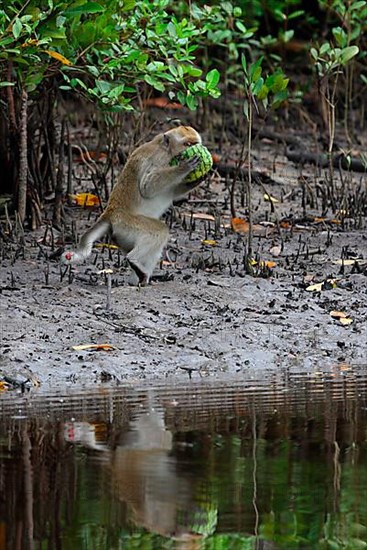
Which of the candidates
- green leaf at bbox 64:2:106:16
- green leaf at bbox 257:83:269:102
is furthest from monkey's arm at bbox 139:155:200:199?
green leaf at bbox 64:2:106:16

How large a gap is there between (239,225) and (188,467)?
6229 millimetres

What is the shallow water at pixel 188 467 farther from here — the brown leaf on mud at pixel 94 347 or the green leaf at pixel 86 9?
the green leaf at pixel 86 9

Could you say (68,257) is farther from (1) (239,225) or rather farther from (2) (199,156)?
(1) (239,225)

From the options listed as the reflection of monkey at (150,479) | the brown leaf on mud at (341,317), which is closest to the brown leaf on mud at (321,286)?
the brown leaf on mud at (341,317)

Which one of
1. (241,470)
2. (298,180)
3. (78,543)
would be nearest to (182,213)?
(298,180)

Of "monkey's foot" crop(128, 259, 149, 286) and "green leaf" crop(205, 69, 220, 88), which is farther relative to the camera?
"green leaf" crop(205, 69, 220, 88)

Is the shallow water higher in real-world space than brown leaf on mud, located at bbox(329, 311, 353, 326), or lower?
higher

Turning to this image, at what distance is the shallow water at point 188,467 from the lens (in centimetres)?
426

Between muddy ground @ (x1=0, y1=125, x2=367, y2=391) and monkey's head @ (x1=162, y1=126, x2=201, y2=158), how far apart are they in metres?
0.93

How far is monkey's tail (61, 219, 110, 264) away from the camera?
9312mm

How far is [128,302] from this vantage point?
9.02 meters

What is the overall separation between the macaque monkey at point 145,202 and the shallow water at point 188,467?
204 cm

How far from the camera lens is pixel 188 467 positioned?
17.1 feet

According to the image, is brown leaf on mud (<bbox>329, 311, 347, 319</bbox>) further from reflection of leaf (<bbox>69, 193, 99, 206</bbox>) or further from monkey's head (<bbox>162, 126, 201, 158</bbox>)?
reflection of leaf (<bbox>69, 193, 99, 206</bbox>)
